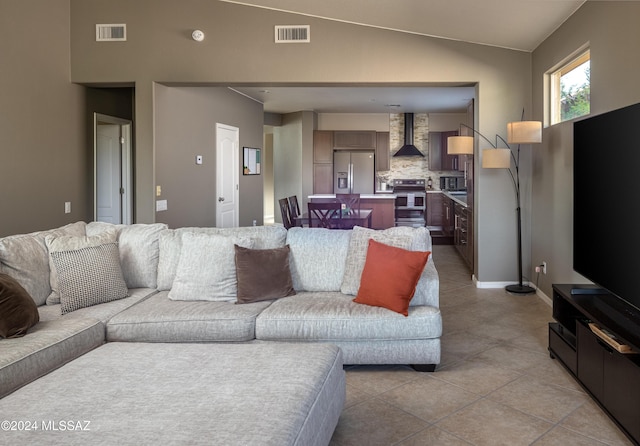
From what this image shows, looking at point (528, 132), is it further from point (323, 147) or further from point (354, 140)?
point (323, 147)

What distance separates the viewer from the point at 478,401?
2.88m

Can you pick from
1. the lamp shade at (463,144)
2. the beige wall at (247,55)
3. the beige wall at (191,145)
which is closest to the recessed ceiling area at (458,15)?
the beige wall at (247,55)

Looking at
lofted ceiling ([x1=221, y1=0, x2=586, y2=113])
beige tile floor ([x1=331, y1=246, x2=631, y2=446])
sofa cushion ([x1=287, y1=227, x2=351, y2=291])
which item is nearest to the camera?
beige tile floor ([x1=331, y1=246, x2=631, y2=446])

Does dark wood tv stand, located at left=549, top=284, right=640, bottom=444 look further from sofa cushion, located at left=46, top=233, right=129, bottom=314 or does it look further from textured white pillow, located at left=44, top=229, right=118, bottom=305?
textured white pillow, located at left=44, top=229, right=118, bottom=305

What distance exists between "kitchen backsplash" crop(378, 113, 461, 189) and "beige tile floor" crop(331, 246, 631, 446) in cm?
752

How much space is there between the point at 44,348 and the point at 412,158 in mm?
9888

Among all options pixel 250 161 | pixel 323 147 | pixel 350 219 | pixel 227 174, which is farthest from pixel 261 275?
pixel 323 147

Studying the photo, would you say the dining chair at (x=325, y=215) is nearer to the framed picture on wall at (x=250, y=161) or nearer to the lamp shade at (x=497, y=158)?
the lamp shade at (x=497, y=158)

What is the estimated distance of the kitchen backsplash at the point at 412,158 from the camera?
1145 centimetres

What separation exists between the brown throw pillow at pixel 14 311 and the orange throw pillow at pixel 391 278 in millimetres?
1937

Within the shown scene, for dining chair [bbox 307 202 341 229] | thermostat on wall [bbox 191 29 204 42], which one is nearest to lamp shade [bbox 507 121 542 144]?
dining chair [bbox 307 202 341 229]

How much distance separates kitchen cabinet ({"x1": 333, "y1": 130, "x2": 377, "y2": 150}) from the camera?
11266mm

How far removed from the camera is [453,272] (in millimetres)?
6785

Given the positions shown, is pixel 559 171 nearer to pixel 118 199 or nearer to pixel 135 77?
pixel 135 77
